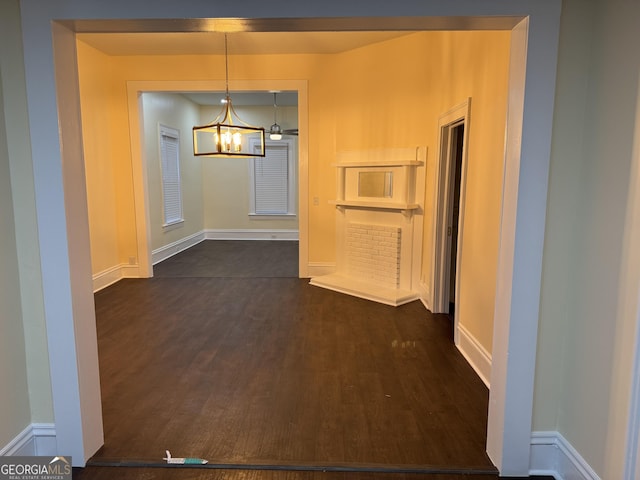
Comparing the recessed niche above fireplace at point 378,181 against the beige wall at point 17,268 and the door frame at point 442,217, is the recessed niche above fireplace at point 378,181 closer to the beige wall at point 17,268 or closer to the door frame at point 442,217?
the door frame at point 442,217

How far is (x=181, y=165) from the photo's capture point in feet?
27.5

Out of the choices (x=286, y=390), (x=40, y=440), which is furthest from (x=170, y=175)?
(x=40, y=440)

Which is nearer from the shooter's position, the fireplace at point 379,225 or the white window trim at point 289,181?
the fireplace at point 379,225

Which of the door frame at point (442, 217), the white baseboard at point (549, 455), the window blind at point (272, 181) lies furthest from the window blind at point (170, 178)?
the white baseboard at point (549, 455)

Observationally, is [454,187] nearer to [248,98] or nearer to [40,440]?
[40,440]

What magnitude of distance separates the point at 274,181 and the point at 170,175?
2616mm

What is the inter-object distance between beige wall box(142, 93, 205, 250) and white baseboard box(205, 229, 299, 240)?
43cm

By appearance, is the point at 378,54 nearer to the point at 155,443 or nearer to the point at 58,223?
the point at 58,223

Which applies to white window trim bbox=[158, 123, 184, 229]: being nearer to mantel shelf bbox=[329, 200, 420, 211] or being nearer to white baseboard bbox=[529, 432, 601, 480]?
mantel shelf bbox=[329, 200, 420, 211]

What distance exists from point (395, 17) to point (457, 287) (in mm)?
2507

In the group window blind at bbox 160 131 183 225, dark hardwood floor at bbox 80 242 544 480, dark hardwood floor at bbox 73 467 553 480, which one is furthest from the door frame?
window blind at bbox 160 131 183 225

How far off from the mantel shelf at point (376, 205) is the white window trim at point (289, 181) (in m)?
4.15

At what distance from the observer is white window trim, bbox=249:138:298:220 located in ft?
31.4

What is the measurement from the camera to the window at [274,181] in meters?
9.65
